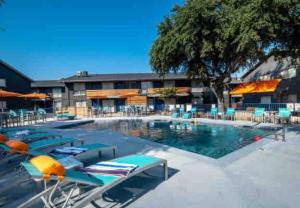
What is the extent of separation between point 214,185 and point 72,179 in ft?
8.57

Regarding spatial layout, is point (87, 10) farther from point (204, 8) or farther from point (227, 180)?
point (227, 180)

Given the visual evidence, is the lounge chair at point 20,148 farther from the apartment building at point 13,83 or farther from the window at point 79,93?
the window at point 79,93

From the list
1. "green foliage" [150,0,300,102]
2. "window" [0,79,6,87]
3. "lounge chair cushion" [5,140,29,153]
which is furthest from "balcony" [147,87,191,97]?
"lounge chair cushion" [5,140,29,153]

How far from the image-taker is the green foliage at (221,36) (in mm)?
12828

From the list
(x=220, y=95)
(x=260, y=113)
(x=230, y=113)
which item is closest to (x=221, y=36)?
(x=230, y=113)

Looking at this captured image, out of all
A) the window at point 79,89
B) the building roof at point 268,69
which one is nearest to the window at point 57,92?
the window at point 79,89

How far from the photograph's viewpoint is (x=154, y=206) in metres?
3.46

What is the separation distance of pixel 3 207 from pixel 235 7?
56.9ft

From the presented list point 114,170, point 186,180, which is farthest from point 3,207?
point 186,180

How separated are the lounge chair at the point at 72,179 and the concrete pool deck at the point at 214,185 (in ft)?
1.36

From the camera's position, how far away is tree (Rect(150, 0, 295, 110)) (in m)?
13.0

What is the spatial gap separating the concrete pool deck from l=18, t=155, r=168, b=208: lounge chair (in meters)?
0.42

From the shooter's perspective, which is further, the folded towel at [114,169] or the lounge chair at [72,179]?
the folded towel at [114,169]

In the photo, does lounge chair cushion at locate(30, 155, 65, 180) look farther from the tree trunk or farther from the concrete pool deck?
the tree trunk
